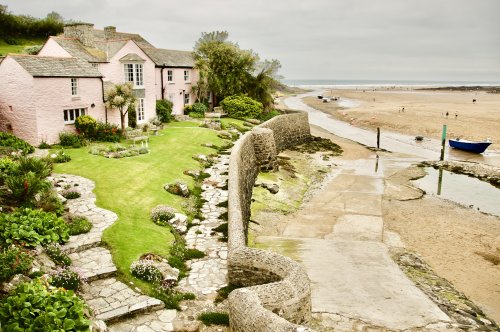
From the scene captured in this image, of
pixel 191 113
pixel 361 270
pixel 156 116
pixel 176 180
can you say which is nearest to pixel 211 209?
pixel 176 180

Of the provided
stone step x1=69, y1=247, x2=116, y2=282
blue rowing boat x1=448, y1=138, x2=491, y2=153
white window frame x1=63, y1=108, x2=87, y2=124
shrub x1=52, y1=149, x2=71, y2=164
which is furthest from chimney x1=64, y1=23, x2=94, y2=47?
blue rowing boat x1=448, y1=138, x2=491, y2=153

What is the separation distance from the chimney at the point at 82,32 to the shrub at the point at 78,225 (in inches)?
949

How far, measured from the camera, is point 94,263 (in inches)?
455

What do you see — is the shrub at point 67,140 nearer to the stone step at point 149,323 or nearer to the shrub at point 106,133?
the shrub at point 106,133

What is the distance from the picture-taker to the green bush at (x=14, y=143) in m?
21.9

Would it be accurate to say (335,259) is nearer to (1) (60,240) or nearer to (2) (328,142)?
(1) (60,240)

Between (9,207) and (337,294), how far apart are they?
36.7ft

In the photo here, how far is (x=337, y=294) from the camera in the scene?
12461mm

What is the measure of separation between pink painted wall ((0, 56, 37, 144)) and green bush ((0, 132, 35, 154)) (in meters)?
1.75

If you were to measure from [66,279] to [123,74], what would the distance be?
26709 mm

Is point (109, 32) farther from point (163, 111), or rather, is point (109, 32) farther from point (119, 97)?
point (119, 97)

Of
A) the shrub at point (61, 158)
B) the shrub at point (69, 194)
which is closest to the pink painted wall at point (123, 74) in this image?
the shrub at point (61, 158)

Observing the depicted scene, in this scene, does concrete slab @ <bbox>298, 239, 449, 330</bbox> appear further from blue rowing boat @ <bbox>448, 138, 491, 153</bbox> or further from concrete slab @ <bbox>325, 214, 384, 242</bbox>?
blue rowing boat @ <bbox>448, 138, 491, 153</bbox>

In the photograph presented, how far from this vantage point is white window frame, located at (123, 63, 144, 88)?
33.7m
